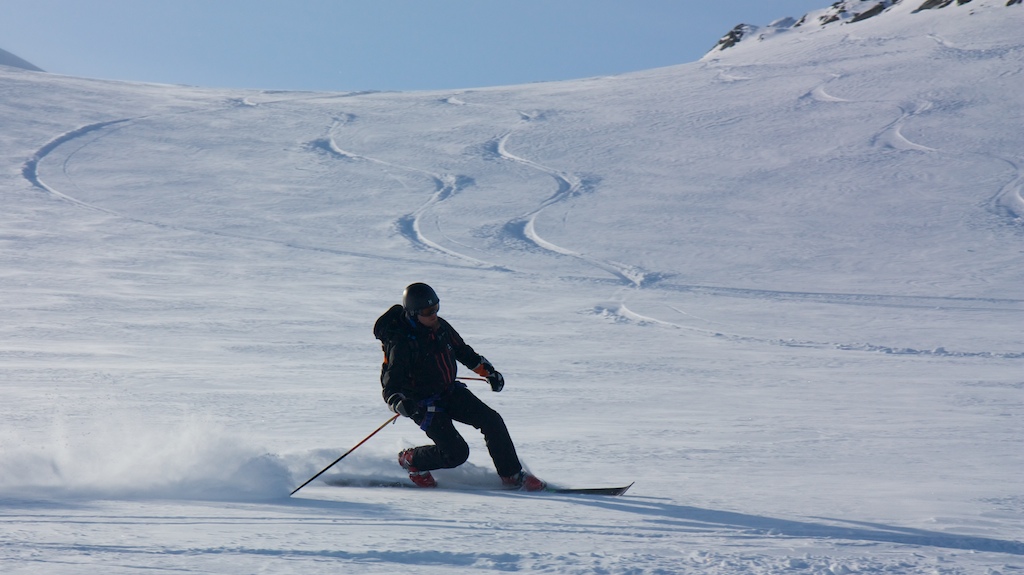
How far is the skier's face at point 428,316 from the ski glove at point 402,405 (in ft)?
1.22

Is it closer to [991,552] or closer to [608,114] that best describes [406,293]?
[991,552]

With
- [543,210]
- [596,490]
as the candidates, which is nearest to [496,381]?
[596,490]

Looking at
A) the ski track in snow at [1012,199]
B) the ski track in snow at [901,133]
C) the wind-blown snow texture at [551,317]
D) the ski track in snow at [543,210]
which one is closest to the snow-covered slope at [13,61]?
the wind-blown snow texture at [551,317]

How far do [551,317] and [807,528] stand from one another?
7269 mm

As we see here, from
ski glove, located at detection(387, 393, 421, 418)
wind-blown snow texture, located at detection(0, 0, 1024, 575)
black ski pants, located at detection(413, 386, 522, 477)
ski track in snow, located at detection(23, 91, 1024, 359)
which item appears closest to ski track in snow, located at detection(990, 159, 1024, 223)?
ski track in snow, located at detection(23, 91, 1024, 359)

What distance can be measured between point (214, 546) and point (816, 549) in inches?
79.9

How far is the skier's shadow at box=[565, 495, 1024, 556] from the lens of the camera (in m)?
3.33

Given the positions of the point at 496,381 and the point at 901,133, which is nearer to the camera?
the point at 496,381

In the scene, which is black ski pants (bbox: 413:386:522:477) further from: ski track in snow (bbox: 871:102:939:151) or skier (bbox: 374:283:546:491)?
ski track in snow (bbox: 871:102:939:151)

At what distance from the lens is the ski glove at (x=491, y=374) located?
483 cm

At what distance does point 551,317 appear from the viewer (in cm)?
1080

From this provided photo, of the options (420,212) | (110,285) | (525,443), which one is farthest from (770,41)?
(525,443)

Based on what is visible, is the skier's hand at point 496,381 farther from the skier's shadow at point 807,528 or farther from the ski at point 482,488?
the skier's shadow at point 807,528

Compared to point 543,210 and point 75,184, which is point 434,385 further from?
point 75,184
